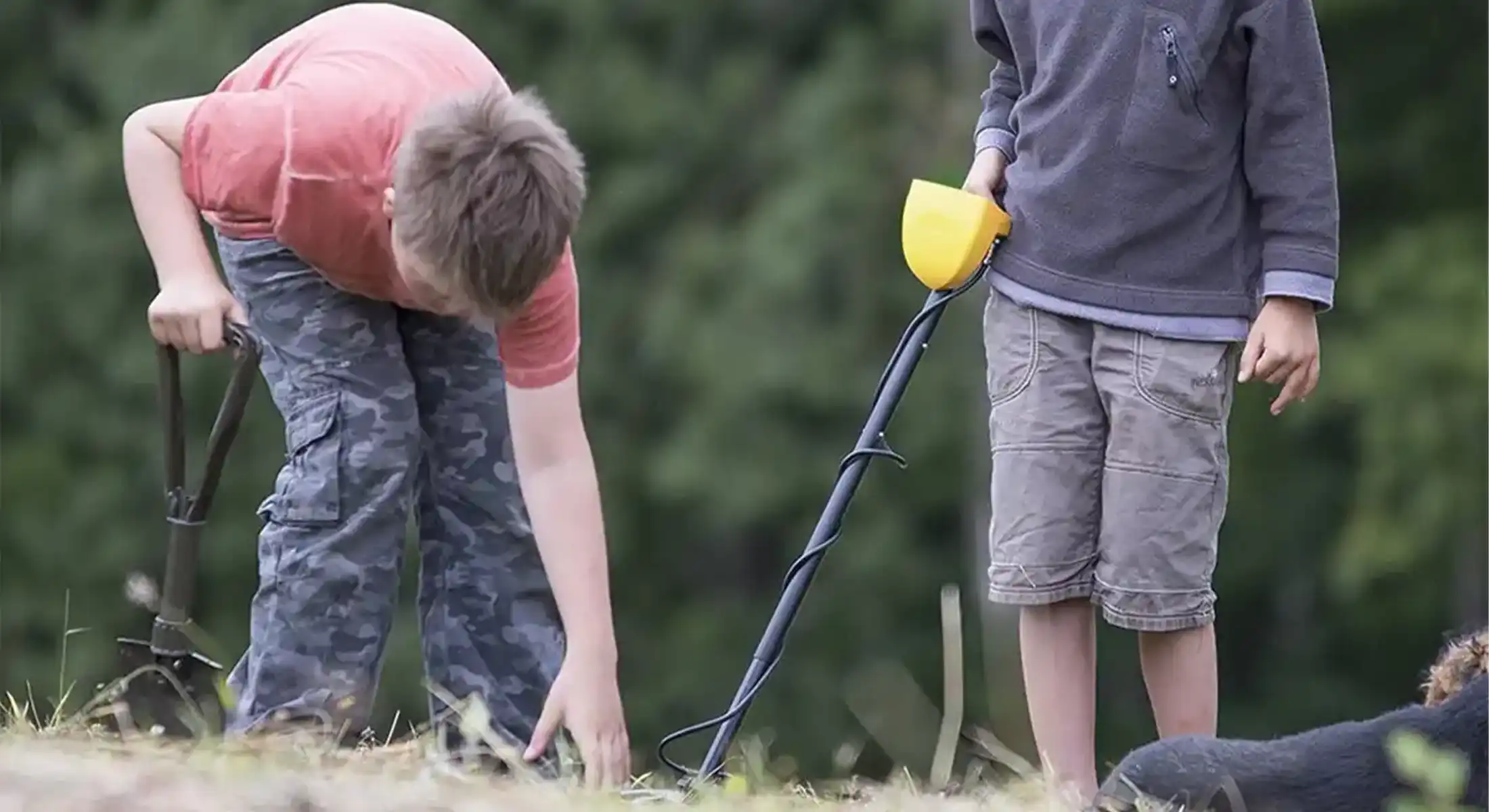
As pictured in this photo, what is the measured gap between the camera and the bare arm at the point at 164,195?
3.15 meters

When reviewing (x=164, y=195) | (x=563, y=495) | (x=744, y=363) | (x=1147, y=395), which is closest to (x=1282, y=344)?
(x=1147, y=395)

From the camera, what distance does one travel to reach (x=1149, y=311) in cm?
299

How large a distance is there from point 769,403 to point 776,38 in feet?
8.45

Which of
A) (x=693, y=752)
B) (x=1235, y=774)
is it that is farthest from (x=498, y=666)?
(x=693, y=752)

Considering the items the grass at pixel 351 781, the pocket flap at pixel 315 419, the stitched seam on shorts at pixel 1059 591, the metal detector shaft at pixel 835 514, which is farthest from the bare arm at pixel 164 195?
the stitched seam on shorts at pixel 1059 591

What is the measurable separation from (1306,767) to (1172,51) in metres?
1.04

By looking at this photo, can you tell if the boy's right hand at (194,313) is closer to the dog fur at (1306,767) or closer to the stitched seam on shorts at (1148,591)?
the stitched seam on shorts at (1148,591)

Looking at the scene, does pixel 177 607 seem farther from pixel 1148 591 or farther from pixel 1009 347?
pixel 1148 591

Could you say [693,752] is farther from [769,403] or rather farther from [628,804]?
[628,804]

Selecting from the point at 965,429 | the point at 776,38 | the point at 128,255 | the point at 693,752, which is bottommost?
the point at 693,752

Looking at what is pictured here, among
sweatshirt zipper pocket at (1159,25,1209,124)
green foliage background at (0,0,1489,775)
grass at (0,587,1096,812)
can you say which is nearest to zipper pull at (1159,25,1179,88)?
sweatshirt zipper pocket at (1159,25,1209,124)

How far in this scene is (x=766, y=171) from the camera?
12.9 m

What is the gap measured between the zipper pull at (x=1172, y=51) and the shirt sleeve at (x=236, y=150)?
127 cm

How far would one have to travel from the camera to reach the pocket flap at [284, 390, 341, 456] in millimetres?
3256
